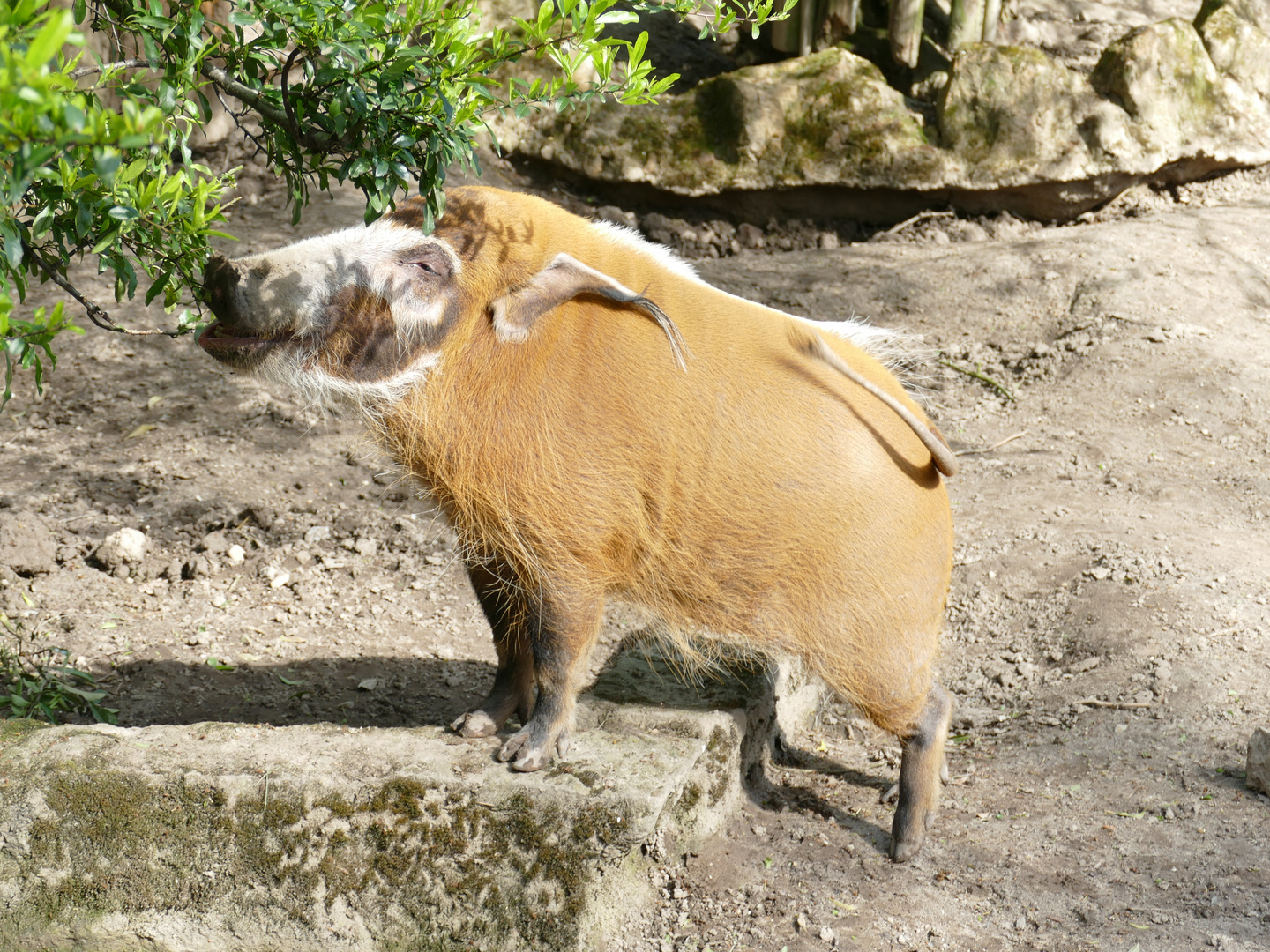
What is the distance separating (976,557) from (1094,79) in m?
4.71

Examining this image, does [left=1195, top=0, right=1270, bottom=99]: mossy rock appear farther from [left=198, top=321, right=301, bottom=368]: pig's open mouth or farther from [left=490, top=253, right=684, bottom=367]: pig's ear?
[left=198, top=321, right=301, bottom=368]: pig's open mouth

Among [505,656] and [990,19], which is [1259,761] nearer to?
[505,656]

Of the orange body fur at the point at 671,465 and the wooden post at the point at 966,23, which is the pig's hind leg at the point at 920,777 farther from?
the wooden post at the point at 966,23

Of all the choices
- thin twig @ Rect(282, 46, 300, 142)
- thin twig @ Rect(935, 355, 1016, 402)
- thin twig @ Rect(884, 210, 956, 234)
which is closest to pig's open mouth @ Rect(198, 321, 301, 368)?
thin twig @ Rect(282, 46, 300, 142)

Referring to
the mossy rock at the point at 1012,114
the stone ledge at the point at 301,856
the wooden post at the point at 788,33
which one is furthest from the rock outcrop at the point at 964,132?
the stone ledge at the point at 301,856

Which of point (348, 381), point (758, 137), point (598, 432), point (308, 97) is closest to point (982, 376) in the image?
point (758, 137)

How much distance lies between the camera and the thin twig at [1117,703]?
11.9 ft

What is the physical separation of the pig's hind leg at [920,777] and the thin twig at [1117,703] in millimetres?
731

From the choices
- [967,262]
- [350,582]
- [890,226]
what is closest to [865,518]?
[350,582]

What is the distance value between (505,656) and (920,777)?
126 cm

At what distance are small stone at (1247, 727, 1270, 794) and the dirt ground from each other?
0.17 feet

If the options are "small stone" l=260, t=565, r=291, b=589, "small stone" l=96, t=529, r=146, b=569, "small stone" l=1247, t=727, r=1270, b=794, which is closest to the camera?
"small stone" l=1247, t=727, r=1270, b=794

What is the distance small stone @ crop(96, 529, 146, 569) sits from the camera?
4.46m

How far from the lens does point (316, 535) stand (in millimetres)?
4883
